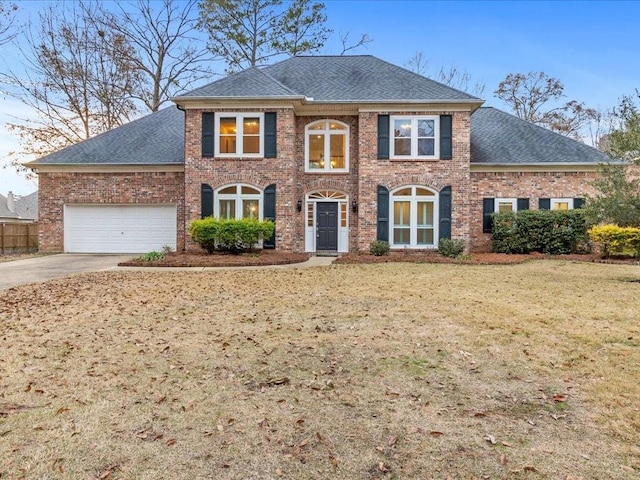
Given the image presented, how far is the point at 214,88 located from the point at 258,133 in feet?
7.45

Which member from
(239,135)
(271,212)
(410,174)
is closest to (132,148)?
(239,135)

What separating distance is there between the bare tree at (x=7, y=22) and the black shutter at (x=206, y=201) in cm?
880

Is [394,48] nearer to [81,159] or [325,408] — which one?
[81,159]

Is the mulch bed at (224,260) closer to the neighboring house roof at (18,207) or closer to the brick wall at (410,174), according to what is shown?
the brick wall at (410,174)

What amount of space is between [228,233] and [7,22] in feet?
36.3

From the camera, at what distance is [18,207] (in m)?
39.3

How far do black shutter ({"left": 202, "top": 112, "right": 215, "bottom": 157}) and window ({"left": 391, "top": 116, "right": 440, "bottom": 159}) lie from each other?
6.48 metres

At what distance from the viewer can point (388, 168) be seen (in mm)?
15602

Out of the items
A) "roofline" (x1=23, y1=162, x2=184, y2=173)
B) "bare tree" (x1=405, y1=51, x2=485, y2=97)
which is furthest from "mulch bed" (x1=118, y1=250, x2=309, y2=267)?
"bare tree" (x1=405, y1=51, x2=485, y2=97)

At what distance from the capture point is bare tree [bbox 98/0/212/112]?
2405 cm

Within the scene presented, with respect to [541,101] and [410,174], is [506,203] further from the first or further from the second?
[541,101]

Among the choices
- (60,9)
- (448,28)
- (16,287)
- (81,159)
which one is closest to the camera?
(16,287)

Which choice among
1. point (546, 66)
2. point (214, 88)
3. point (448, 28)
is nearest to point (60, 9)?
point (214, 88)

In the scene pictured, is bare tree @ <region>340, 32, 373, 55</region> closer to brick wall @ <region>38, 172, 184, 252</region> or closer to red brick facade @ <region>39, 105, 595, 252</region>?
red brick facade @ <region>39, 105, 595, 252</region>
